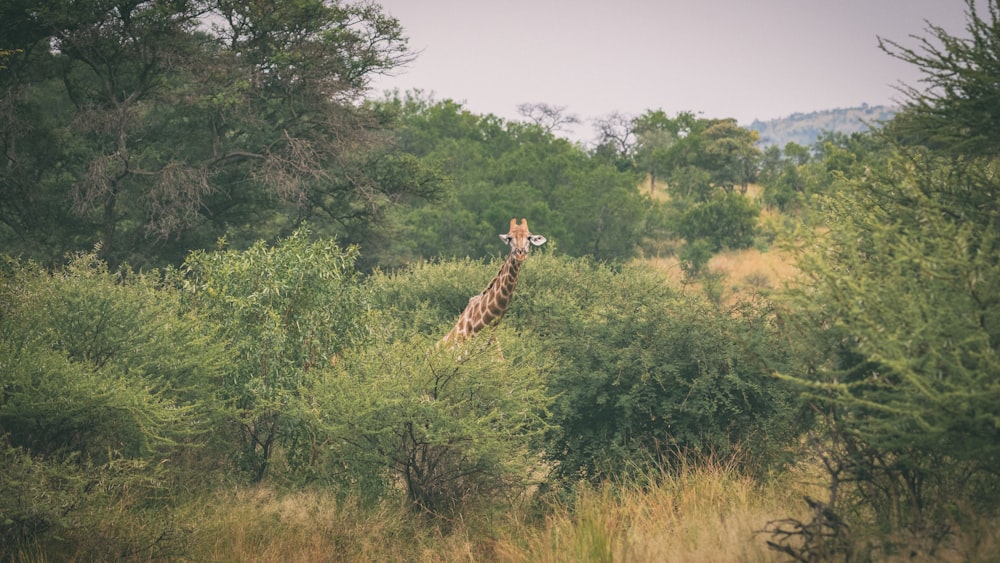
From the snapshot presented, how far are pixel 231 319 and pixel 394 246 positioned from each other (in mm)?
18885

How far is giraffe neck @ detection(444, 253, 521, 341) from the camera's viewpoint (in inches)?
581

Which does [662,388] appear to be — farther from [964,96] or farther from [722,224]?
[722,224]

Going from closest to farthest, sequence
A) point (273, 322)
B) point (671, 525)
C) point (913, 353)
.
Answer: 1. point (913, 353)
2. point (671, 525)
3. point (273, 322)

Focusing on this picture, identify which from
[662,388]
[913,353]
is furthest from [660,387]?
[913,353]

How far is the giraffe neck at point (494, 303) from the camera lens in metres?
14.8

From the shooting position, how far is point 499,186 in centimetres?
3494

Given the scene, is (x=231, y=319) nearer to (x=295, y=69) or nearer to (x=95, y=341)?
(x=95, y=341)

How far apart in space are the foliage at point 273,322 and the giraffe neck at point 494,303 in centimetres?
263

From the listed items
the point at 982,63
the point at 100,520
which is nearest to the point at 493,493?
the point at 100,520

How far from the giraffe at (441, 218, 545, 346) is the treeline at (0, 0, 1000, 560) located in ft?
4.25

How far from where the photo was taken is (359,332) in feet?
42.2

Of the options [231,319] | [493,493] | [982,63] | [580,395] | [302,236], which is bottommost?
[493,493]

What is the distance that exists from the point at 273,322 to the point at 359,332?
1495 millimetres

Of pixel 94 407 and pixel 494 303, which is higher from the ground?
pixel 494 303
